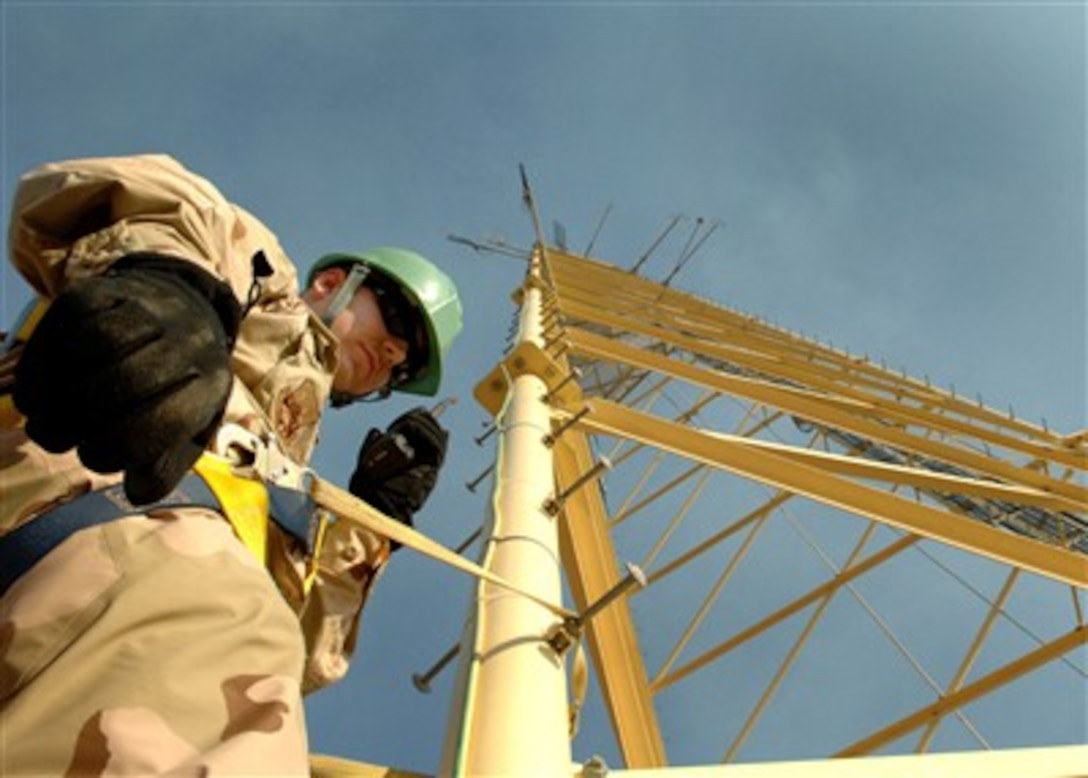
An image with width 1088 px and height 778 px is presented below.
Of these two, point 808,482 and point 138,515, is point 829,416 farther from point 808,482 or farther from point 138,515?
point 138,515

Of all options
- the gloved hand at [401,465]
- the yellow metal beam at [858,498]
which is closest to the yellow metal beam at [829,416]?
the yellow metal beam at [858,498]

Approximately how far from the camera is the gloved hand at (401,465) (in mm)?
3627

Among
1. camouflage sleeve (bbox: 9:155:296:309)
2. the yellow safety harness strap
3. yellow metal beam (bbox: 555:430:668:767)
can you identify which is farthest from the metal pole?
camouflage sleeve (bbox: 9:155:296:309)

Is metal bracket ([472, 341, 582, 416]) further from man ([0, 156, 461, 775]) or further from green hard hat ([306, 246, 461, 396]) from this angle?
man ([0, 156, 461, 775])

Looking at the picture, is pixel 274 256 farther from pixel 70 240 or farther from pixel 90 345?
pixel 90 345

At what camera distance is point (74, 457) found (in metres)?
1.52

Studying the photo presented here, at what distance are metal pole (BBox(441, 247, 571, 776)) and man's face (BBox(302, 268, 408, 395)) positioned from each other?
2.22 feet

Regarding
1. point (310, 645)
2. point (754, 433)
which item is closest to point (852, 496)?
point (310, 645)

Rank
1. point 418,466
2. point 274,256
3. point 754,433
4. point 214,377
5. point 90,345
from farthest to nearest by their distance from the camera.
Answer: point 754,433
point 418,466
point 274,256
point 214,377
point 90,345

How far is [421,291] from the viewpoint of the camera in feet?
13.1

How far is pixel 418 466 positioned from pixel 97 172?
210 cm

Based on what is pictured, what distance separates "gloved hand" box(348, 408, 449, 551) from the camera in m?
3.63

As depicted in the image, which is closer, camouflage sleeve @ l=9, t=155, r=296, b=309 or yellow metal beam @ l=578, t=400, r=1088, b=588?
camouflage sleeve @ l=9, t=155, r=296, b=309

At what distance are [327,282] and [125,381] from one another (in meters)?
2.65
